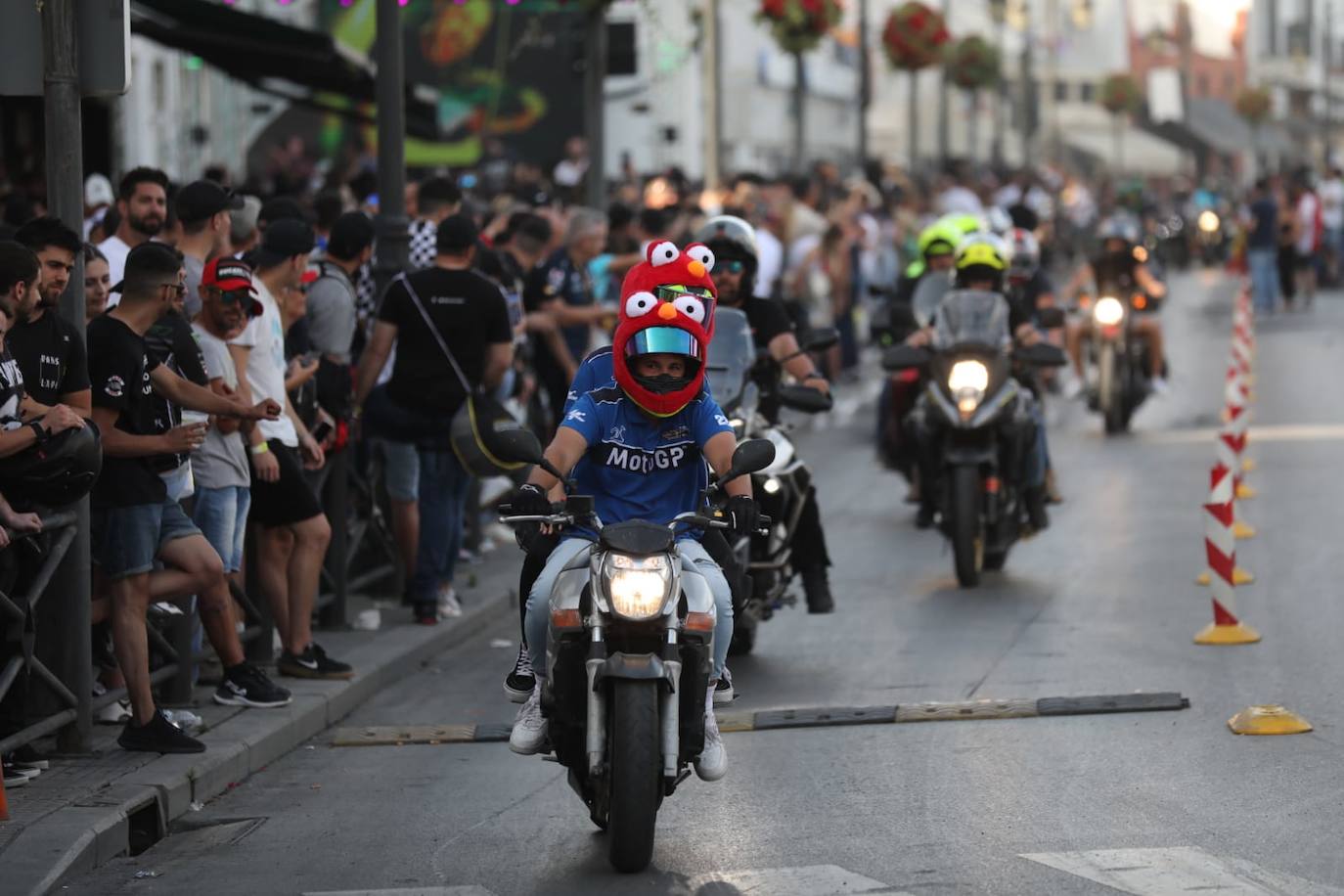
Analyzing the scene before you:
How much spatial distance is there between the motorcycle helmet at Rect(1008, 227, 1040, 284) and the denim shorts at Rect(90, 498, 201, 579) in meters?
9.58

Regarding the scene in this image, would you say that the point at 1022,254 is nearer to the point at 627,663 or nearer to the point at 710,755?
the point at 710,755

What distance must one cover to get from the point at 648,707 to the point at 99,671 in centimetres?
314

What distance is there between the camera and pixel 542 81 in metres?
49.2

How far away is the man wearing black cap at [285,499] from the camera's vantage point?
34.1 feet

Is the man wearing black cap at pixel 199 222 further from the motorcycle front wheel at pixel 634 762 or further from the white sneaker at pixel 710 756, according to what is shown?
the motorcycle front wheel at pixel 634 762

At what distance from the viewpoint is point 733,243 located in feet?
38.7

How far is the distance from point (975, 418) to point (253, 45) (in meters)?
7.68

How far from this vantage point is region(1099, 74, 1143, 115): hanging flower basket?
284 ft

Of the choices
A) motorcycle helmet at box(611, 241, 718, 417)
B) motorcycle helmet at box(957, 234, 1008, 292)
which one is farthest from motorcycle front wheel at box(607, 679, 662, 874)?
motorcycle helmet at box(957, 234, 1008, 292)

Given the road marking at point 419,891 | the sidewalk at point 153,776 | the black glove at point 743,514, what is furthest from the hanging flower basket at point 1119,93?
the road marking at point 419,891

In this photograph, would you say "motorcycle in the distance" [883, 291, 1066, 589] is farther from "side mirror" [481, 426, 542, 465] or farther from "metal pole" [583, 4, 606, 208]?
"metal pole" [583, 4, 606, 208]

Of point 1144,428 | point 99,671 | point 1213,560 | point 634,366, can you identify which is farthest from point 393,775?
point 1144,428

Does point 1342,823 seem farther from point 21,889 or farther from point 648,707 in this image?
point 21,889

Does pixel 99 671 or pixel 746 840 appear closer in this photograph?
pixel 746 840
